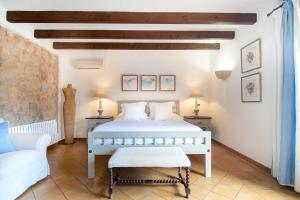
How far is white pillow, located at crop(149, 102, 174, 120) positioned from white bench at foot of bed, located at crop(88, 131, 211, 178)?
1381mm

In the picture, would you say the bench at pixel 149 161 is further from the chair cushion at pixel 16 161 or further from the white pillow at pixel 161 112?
the white pillow at pixel 161 112

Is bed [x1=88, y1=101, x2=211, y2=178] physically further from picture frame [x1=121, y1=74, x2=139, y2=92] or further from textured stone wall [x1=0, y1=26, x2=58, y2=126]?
picture frame [x1=121, y1=74, x2=139, y2=92]

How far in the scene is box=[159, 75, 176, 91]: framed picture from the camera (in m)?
4.82

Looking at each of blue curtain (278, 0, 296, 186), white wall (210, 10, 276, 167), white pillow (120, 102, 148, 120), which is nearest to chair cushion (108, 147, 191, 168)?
blue curtain (278, 0, 296, 186)

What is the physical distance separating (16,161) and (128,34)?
111 inches

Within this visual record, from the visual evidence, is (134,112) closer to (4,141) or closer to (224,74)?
(224,74)

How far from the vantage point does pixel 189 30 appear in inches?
142

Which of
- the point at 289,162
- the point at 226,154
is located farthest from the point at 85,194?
the point at 226,154

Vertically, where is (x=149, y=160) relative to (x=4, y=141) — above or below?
below

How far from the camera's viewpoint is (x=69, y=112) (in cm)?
433

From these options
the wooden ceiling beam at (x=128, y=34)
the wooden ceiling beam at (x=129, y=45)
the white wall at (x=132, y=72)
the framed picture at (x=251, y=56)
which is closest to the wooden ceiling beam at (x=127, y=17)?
the framed picture at (x=251, y=56)

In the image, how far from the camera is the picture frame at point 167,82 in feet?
15.8

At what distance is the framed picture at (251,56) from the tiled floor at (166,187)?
1699 millimetres

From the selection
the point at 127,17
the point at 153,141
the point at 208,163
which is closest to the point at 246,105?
the point at 208,163
